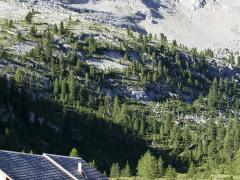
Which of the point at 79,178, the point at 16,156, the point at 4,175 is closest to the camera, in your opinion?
the point at 4,175

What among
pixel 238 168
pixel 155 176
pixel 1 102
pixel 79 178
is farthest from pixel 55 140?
pixel 79 178

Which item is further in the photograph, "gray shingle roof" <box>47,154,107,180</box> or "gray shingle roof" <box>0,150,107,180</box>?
"gray shingle roof" <box>47,154,107,180</box>

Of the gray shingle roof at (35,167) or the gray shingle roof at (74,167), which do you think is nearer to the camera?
the gray shingle roof at (35,167)

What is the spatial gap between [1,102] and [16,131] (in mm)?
17881

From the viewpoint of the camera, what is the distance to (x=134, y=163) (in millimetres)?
197000

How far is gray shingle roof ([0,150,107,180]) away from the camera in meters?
58.0

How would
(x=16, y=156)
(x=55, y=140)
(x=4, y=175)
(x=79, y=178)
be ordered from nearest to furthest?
(x=4, y=175)
(x=16, y=156)
(x=79, y=178)
(x=55, y=140)

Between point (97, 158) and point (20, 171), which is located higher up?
point (20, 171)

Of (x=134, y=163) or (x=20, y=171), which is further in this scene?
(x=134, y=163)

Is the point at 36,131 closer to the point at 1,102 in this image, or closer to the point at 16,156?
the point at 1,102

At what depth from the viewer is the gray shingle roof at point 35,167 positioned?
5800cm

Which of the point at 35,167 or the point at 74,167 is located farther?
the point at 74,167

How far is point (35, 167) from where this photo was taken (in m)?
61.6

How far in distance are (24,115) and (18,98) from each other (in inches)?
258
